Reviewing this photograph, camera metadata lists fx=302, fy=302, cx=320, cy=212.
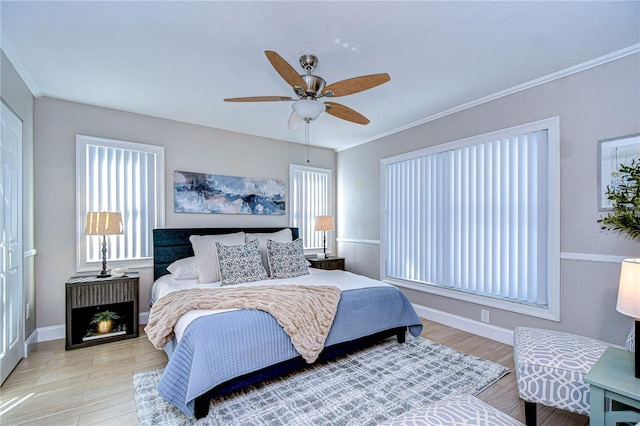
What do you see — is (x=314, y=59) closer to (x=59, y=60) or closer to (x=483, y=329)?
(x=59, y=60)

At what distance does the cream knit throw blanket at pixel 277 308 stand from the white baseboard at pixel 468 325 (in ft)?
5.91

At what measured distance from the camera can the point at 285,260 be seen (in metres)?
3.63

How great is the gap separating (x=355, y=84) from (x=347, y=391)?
7.53 feet

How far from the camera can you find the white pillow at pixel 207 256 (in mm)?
3340

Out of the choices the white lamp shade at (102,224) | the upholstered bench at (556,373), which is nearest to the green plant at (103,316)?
the white lamp shade at (102,224)

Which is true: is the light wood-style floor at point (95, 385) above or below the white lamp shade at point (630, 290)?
below

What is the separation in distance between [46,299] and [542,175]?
5.32 meters

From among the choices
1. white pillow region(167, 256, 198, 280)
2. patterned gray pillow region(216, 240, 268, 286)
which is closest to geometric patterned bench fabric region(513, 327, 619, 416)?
patterned gray pillow region(216, 240, 268, 286)

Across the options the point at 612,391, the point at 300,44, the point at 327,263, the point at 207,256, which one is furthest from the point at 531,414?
the point at 327,263

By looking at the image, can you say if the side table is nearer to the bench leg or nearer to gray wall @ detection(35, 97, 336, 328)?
the bench leg

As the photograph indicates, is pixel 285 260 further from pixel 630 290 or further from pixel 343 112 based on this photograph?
pixel 630 290

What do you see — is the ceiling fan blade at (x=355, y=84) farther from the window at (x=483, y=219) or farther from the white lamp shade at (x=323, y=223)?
the white lamp shade at (x=323, y=223)

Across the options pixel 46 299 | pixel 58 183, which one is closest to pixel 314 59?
pixel 58 183

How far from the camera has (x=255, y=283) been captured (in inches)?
126
